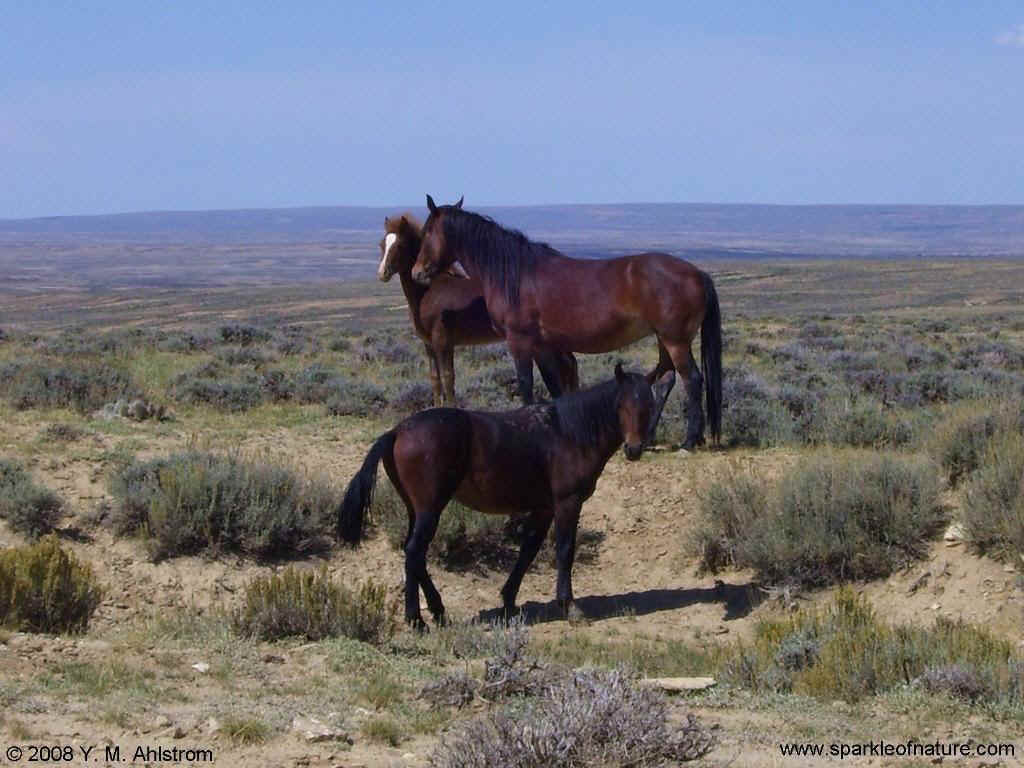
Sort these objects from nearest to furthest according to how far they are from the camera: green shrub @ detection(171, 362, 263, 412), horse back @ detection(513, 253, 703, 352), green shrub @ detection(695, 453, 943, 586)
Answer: green shrub @ detection(695, 453, 943, 586)
horse back @ detection(513, 253, 703, 352)
green shrub @ detection(171, 362, 263, 412)

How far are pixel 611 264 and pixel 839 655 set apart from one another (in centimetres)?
584

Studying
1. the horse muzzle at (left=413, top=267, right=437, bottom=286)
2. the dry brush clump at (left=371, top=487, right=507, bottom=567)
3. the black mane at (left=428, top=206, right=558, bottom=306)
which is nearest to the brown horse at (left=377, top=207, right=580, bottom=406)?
the horse muzzle at (left=413, top=267, right=437, bottom=286)

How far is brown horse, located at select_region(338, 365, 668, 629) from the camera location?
8.69 m

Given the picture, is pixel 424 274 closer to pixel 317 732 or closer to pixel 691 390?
pixel 691 390

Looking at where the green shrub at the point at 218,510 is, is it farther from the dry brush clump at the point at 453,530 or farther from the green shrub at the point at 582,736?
the green shrub at the point at 582,736

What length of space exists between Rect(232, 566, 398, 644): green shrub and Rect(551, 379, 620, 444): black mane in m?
2.04

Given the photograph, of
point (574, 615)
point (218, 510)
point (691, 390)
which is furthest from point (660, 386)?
point (218, 510)

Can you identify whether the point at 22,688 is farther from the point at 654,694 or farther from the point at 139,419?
the point at 139,419

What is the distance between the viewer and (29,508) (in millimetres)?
10125

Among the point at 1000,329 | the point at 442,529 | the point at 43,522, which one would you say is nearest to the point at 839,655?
the point at 442,529

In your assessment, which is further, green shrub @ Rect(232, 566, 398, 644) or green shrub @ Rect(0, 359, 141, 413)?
green shrub @ Rect(0, 359, 141, 413)

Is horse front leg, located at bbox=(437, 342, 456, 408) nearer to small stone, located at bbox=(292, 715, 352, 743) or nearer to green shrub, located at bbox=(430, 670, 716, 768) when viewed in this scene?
small stone, located at bbox=(292, 715, 352, 743)

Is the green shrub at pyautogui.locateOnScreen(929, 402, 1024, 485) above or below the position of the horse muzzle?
below

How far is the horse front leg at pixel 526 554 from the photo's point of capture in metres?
9.24
